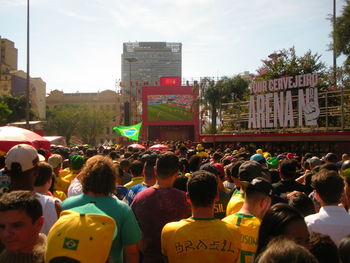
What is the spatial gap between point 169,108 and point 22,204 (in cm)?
5787

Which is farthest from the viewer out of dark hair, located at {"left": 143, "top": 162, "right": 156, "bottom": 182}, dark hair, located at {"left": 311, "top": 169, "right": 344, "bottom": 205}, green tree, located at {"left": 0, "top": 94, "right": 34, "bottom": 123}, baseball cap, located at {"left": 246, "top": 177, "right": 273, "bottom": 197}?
green tree, located at {"left": 0, "top": 94, "right": 34, "bottom": 123}

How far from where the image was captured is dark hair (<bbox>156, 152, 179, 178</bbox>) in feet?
13.8

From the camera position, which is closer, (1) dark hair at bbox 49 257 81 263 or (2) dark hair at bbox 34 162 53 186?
(1) dark hair at bbox 49 257 81 263

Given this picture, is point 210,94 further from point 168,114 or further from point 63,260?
point 63,260

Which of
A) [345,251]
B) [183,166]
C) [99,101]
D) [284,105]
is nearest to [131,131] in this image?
[284,105]

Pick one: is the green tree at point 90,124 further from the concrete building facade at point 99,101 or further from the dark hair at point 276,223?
the dark hair at point 276,223

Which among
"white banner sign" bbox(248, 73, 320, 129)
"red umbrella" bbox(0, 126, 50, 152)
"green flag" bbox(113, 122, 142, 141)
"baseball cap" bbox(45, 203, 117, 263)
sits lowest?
"baseball cap" bbox(45, 203, 117, 263)

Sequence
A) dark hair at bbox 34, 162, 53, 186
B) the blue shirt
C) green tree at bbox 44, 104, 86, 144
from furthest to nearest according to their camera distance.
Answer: green tree at bbox 44, 104, 86, 144
the blue shirt
dark hair at bbox 34, 162, 53, 186

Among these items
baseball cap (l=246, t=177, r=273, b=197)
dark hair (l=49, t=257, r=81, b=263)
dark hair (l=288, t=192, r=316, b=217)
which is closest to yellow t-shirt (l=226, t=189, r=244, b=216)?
dark hair (l=288, t=192, r=316, b=217)

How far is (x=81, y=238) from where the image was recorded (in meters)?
2.28

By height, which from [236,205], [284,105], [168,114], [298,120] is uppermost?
[168,114]

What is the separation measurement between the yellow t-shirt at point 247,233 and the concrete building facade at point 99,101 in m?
90.7

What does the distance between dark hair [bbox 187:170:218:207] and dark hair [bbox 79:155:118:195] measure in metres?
0.68

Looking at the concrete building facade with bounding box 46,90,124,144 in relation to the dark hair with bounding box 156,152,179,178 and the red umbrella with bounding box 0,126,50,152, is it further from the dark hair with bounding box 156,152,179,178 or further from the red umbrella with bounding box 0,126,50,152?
the dark hair with bounding box 156,152,179,178
